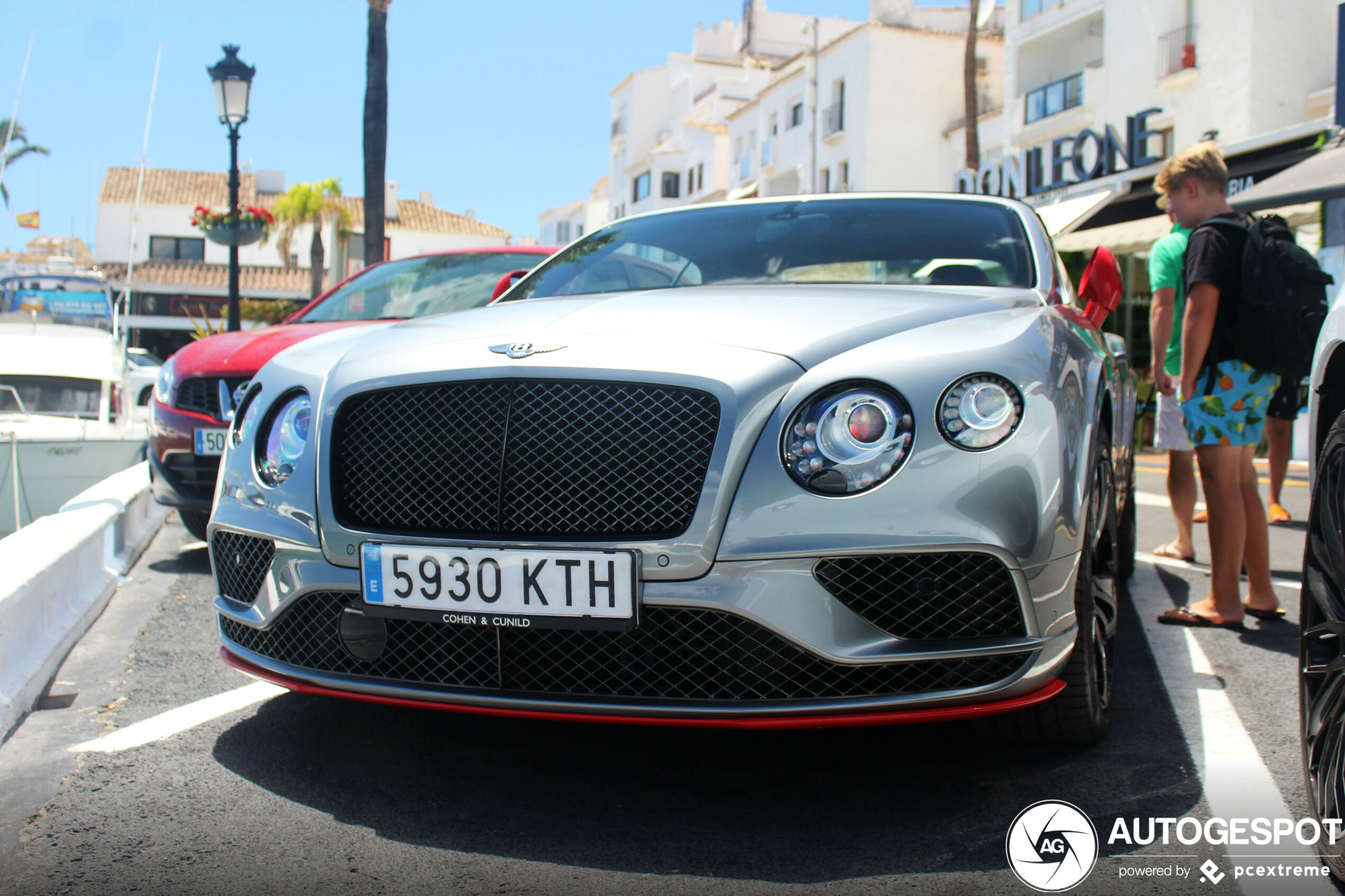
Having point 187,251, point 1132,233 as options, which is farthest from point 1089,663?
point 187,251

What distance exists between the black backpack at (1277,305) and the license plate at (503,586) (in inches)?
114

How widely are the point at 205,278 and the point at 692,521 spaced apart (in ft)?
143

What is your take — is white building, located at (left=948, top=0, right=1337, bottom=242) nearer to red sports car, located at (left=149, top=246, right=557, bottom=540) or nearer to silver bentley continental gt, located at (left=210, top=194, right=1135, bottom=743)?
red sports car, located at (left=149, top=246, right=557, bottom=540)

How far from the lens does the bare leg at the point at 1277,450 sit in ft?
23.0

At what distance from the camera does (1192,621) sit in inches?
170

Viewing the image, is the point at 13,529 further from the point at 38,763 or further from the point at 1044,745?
the point at 1044,745

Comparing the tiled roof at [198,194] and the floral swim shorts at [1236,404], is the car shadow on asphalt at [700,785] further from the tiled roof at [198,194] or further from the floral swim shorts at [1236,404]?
the tiled roof at [198,194]

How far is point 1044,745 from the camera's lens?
284cm

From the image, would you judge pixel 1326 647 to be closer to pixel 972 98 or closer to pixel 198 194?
pixel 972 98

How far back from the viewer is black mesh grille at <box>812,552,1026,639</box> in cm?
225

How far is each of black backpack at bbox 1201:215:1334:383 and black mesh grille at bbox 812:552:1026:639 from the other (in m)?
2.40

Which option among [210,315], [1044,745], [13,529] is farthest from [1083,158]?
[210,315]

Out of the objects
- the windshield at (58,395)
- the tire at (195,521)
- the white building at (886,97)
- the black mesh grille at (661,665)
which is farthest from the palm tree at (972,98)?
the black mesh grille at (661,665)

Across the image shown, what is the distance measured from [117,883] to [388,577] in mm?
721
